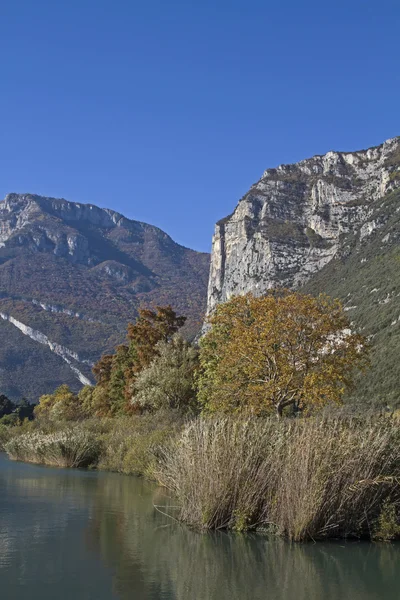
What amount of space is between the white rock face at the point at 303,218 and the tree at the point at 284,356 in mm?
113202

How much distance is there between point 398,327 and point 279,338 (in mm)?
53637

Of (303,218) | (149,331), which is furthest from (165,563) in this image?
(303,218)

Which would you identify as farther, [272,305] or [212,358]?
[212,358]

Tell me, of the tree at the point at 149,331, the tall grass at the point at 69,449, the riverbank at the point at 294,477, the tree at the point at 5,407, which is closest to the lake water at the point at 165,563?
the riverbank at the point at 294,477

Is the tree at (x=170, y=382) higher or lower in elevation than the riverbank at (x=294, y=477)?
higher

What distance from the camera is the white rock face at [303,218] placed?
522ft

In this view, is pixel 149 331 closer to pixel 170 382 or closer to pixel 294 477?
pixel 170 382

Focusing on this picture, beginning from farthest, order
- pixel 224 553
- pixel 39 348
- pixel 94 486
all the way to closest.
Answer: pixel 39 348 < pixel 94 486 < pixel 224 553

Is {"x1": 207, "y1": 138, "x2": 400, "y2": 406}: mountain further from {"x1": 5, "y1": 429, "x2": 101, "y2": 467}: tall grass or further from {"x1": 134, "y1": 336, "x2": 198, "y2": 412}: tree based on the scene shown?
{"x1": 5, "y1": 429, "x2": 101, "y2": 467}: tall grass

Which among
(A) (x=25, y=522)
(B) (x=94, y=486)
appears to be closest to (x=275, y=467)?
(A) (x=25, y=522)

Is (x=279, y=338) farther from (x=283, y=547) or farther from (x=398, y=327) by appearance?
Answer: (x=398, y=327)

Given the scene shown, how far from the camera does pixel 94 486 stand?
76.7 feet

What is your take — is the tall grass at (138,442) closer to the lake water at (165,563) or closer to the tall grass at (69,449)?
the tall grass at (69,449)

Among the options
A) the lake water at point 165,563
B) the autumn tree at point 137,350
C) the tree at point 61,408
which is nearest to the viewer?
the lake water at point 165,563
